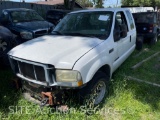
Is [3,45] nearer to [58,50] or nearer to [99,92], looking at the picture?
[58,50]

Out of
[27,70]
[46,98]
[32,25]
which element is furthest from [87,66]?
[32,25]

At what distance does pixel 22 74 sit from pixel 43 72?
653mm

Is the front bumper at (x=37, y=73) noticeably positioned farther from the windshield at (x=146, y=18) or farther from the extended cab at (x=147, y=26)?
the windshield at (x=146, y=18)

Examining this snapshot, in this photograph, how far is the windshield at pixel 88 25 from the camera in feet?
13.3

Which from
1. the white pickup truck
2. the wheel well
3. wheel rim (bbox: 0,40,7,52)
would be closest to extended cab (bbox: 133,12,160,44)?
the white pickup truck

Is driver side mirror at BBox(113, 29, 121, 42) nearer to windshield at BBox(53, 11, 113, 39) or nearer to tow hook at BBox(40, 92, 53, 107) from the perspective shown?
windshield at BBox(53, 11, 113, 39)

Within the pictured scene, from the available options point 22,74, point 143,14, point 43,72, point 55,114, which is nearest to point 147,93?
point 55,114

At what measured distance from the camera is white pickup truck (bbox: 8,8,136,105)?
291 centimetres

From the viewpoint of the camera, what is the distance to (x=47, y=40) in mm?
3955

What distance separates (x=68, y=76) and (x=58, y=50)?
2.01 feet

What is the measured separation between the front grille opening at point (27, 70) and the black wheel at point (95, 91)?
0.90 meters

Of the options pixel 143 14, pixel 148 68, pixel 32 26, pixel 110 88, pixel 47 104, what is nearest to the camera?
pixel 47 104

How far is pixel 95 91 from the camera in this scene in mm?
3471

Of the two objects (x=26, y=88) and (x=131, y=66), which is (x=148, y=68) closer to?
(x=131, y=66)
